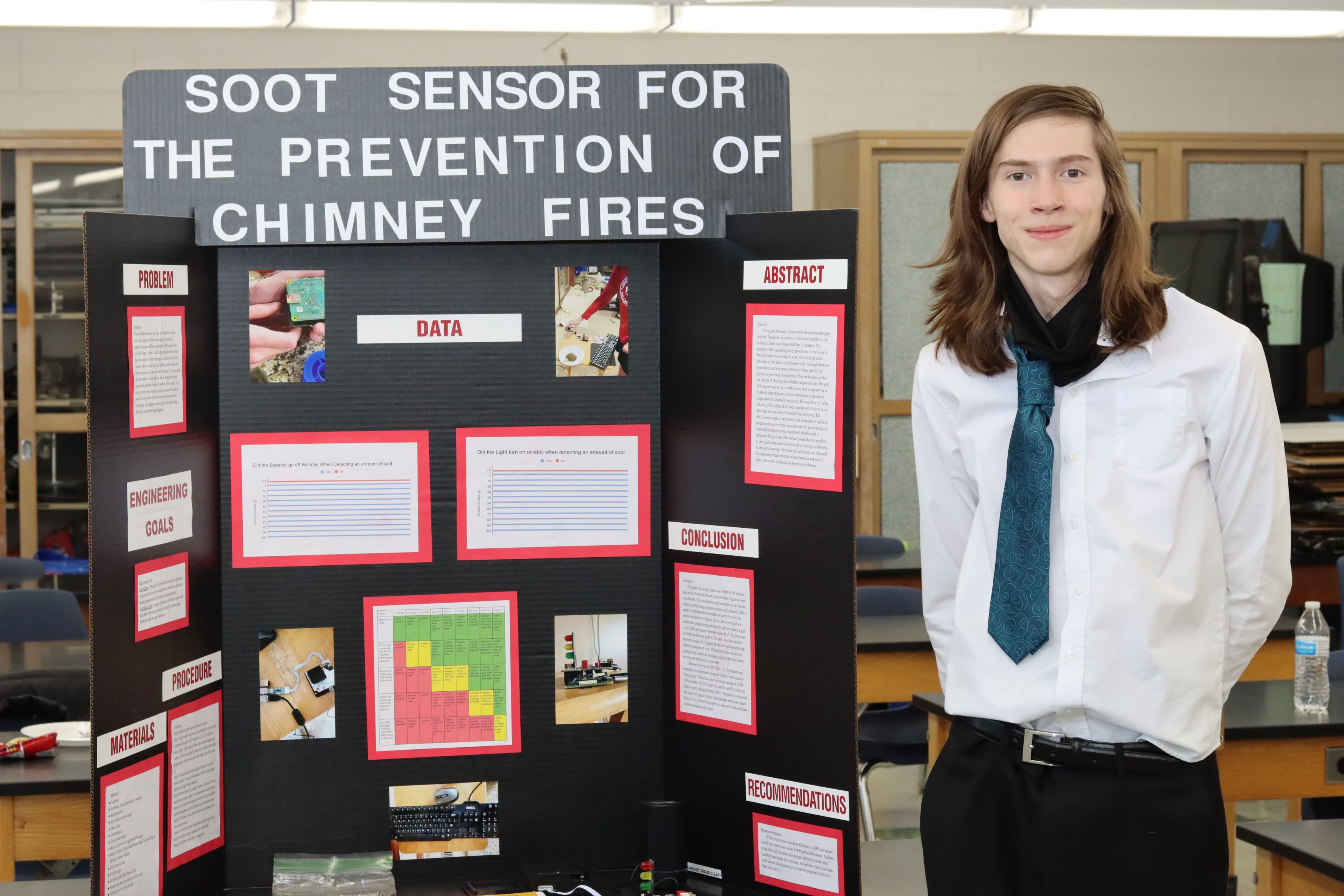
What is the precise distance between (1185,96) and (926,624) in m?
5.36

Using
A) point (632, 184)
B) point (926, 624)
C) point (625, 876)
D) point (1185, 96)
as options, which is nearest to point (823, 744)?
point (926, 624)

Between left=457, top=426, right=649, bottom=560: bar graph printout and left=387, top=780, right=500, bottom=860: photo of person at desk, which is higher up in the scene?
left=457, top=426, right=649, bottom=560: bar graph printout

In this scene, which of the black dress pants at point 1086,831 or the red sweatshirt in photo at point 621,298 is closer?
the black dress pants at point 1086,831

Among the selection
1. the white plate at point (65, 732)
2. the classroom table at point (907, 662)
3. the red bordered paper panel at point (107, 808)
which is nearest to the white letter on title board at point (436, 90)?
the red bordered paper panel at point (107, 808)

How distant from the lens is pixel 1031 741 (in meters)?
1.73

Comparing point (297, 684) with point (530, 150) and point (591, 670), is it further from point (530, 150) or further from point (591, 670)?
point (530, 150)

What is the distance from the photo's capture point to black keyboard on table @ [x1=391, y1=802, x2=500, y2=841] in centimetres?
210

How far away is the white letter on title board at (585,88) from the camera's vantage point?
2.01 metres

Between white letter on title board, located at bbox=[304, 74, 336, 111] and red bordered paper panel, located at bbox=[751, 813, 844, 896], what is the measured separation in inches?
47.8

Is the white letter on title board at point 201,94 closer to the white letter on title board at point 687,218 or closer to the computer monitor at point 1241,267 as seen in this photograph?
the white letter on title board at point 687,218

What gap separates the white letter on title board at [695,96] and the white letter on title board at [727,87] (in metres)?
0.01

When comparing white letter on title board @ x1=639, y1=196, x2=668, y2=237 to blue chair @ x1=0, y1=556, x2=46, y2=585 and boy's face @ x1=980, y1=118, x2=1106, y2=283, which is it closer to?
boy's face @ x1=980, y1=118, x2=1106, y2=283

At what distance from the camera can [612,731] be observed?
7.02 ft

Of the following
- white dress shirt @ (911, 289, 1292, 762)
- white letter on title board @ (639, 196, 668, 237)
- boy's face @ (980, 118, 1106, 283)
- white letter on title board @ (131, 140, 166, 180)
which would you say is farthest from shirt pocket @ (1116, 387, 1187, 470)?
white letter on title board @ (131, 140, 166, 180)
